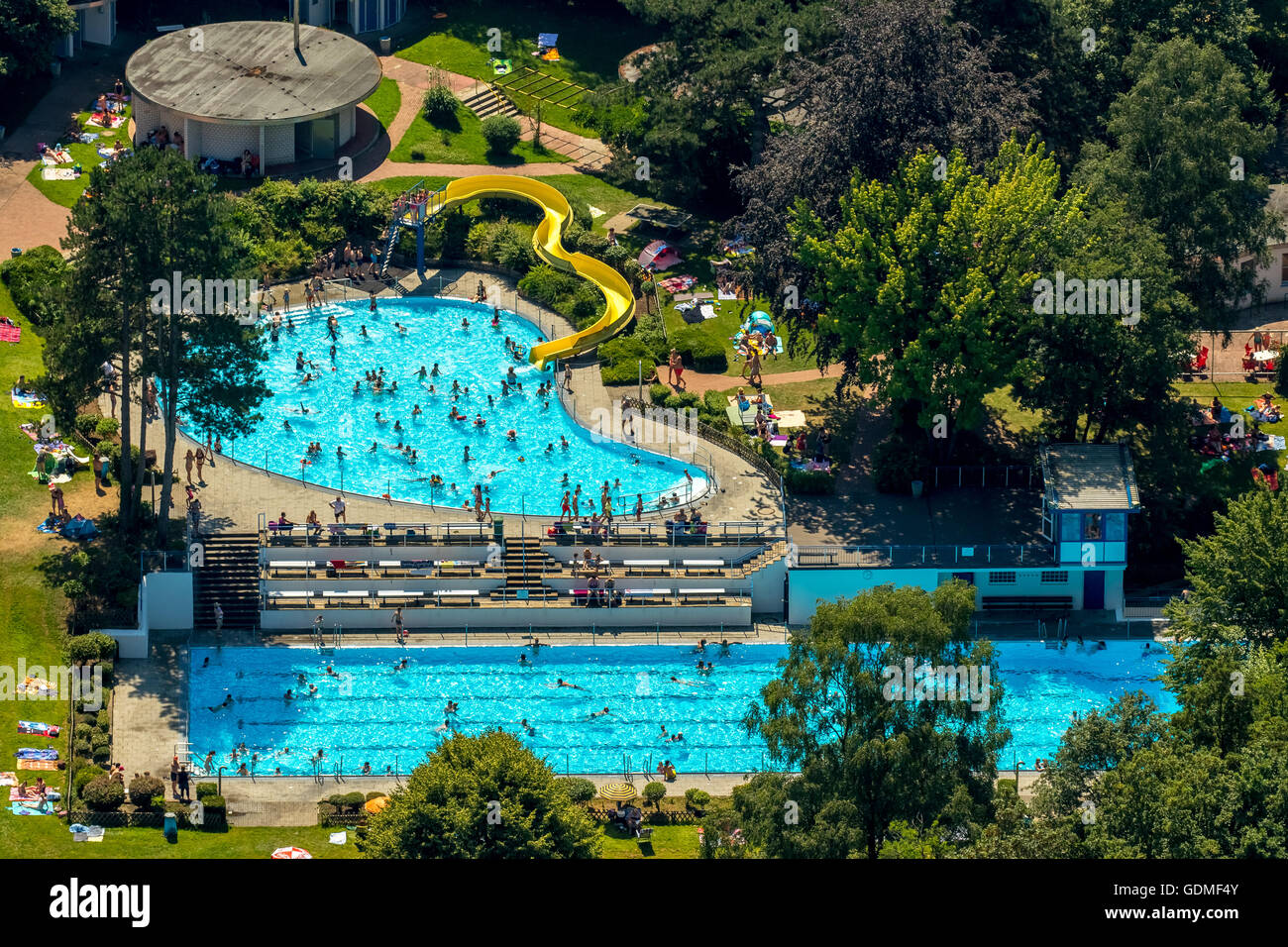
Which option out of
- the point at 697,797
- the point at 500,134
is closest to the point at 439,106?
the point at 500,134

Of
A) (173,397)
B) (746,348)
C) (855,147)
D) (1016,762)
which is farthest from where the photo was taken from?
(746,348)

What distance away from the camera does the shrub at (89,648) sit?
7738 cm

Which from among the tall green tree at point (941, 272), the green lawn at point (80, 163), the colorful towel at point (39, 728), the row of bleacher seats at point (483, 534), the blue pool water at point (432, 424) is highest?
the green lawn at point (80, 163)

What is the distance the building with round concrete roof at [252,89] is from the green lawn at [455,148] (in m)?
2.95

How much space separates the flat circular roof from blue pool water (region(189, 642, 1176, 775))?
33.3m

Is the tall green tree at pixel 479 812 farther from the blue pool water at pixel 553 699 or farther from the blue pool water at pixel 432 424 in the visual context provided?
the blue pool water at pixel 432 424

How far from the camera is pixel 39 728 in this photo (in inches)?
2928

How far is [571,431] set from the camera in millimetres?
92750

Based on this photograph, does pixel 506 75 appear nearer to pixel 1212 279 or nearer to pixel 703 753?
pixel 1212 279

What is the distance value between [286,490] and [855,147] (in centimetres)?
2594

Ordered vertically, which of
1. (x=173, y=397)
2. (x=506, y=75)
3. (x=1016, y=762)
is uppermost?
(x=506, y=75)

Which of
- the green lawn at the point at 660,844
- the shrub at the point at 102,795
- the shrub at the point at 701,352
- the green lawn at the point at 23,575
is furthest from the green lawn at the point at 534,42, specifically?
the shrub at the point at 102,795
